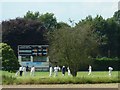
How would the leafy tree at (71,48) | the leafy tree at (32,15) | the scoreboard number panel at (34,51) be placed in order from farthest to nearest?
the leafy tree at (32,15), the scoreboard number panel at (34,51), the leafy tree at (71,48)

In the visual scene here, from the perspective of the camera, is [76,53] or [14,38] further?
[14,38]

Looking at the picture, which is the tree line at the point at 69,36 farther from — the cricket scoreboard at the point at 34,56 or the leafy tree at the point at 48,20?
the cricket scoreboard at the point at 34,56

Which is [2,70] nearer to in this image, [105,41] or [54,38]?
[54,38]

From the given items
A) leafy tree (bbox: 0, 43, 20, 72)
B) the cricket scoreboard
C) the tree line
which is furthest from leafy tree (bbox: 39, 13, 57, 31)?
leafy tree (bbox: 0, 43, 20, 72)

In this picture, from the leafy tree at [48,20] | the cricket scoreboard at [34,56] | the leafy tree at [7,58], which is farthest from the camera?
the leafy tree at [48,20]

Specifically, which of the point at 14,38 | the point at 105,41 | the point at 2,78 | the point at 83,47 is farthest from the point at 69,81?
the point at 105,41

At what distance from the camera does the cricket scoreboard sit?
59969 mm

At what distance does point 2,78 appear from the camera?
27.8m

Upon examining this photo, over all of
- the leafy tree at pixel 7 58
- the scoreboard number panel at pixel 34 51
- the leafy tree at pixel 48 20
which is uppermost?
the leafy tree at pixel 48 20

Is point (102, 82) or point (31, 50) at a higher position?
point (31, 50)

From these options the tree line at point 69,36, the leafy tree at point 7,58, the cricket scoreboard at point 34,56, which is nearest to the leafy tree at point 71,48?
the tree line at point 69,36

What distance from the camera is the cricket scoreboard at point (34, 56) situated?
59969 mm

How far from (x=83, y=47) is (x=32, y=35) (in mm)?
46282

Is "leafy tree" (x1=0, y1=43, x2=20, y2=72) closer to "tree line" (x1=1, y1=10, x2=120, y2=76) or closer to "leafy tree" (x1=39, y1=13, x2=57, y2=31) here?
"tree line" (x1=1, y1=10, x2=120, y2=76)
